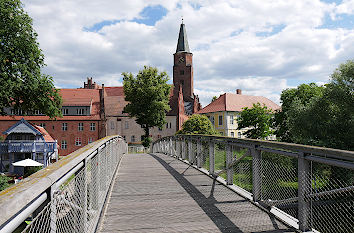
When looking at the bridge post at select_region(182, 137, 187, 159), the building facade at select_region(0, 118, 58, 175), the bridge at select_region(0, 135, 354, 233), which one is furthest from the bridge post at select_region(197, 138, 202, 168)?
the building facade at select_region(0, 118, 58, 175)

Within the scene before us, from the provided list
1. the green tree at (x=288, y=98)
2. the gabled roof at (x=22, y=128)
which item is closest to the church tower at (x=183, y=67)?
the green tree at (x=288, y=98)

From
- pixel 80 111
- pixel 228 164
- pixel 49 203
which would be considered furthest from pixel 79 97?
pixel 49 203

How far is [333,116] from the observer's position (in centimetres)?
2691

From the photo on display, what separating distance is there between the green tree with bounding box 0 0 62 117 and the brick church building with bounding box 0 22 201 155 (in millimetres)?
17911

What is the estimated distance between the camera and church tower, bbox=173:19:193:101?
7250 centimetres

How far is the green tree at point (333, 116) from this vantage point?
2525 centimetres

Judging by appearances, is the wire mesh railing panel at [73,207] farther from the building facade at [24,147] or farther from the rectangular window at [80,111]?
the rectangular window at [80,111]

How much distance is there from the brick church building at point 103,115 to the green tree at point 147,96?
26.7ft

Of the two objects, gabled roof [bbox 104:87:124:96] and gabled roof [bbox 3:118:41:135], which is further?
gabled roof [bbox 104:87:124:96]

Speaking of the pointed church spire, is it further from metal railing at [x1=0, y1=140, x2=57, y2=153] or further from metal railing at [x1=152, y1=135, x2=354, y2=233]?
metal railing at [x1=152, y1=135, x2=354, y2=233]

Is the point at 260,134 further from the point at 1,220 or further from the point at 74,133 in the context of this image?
the point at 1,220

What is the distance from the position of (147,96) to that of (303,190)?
39617 mm

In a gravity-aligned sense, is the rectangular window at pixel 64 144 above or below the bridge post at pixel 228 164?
below

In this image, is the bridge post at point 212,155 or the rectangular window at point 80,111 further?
the rectangular window at point 80,111
